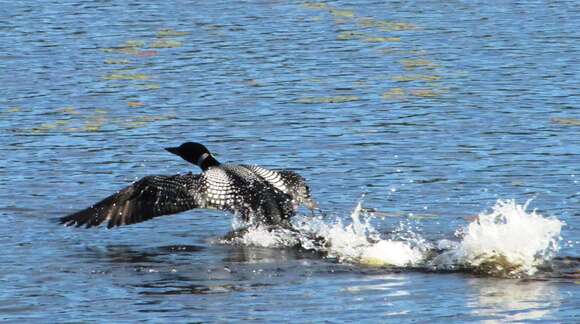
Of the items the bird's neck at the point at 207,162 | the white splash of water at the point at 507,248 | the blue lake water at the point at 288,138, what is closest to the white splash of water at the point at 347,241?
Result: the blue lake water at the point at 288,138

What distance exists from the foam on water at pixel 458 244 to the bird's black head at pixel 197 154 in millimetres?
1426

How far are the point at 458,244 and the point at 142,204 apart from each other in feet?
10.4

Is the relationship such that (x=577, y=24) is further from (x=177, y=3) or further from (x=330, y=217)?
(x=330, y=217)

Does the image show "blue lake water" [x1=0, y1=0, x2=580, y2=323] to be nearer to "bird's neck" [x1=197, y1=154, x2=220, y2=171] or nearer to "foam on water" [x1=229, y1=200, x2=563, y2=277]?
"foam on water" [x1=229, y1=200, x2=563, y2=277]

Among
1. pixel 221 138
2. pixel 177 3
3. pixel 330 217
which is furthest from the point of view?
pixel 177 3

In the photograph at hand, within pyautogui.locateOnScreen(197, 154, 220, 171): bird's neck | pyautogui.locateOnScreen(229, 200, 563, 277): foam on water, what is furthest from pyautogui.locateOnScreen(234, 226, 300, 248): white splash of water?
pyautogui.locateOnScreen(197, 154, 220, 171): bird's neck

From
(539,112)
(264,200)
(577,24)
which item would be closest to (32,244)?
(264,200)

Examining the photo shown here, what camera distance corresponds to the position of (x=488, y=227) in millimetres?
13859

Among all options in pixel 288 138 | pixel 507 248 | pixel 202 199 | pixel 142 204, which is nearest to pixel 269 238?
pixel 202 199

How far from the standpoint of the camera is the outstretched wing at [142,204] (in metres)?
15.1

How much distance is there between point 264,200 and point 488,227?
2.54 m

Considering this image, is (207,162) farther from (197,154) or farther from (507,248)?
(507,248)

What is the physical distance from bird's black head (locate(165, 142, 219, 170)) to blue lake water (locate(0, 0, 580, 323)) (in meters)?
0.55

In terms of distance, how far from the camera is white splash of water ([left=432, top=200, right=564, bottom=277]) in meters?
13.5
